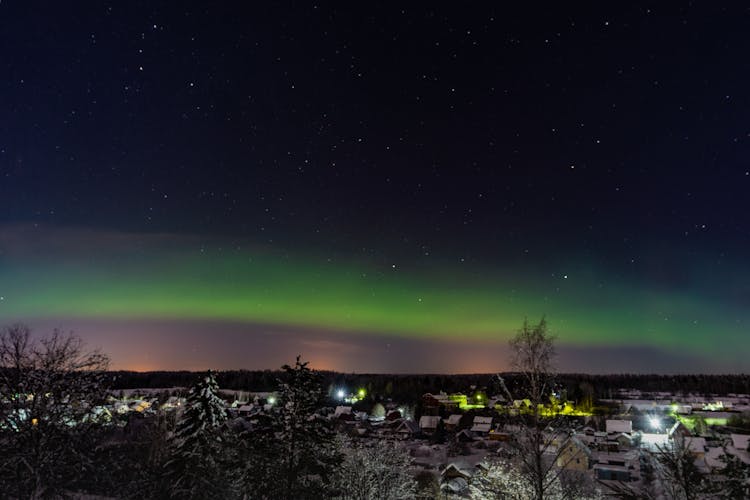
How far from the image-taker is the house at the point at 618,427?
70.9m

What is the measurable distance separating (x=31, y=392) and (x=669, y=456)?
66.3 feet

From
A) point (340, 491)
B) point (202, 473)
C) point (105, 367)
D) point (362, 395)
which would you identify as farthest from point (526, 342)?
point (362, 395)

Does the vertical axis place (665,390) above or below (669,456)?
below

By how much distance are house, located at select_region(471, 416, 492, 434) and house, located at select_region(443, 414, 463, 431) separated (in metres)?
2.97

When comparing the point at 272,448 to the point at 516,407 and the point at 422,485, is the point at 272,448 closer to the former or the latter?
the point at 516,407

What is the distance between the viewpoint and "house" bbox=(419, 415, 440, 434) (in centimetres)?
8312

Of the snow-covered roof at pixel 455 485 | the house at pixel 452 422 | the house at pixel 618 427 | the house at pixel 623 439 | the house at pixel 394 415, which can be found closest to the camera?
the snow-covered roof at pixel 455 485

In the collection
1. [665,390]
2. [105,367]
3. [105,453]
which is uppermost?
[105,367]

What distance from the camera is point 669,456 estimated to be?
52.9 ft

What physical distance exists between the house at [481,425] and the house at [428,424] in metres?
5.97

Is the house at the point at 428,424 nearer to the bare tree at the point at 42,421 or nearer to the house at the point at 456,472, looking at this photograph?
the house at the point at 456,472

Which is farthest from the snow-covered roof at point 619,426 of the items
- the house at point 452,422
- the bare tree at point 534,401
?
the bare tree at point 534,401

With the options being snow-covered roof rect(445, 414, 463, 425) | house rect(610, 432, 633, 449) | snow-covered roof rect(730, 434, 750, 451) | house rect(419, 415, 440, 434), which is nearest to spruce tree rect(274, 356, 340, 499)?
snow-covered roof rect(730, 434, 750, 451)

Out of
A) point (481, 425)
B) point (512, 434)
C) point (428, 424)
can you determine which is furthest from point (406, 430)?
point (512, 434)
